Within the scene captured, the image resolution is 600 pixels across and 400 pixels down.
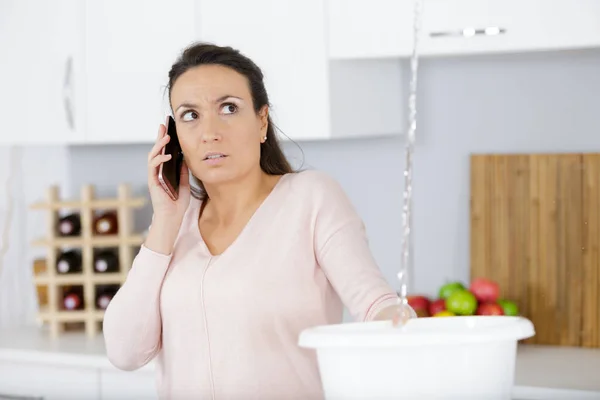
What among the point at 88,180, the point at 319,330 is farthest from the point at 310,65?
the point at 319,330

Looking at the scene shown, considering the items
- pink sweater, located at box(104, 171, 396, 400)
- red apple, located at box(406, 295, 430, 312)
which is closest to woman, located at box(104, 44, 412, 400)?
pink sweater, located at box(104, 171, 396, 400)

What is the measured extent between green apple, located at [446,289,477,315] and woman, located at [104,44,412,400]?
0.78 m

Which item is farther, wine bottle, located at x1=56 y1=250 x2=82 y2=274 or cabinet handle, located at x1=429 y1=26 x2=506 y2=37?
wine bottle, located at x1=56 y1=250 x2=82 y2=274

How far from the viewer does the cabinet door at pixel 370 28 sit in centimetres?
221

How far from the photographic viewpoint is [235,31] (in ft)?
7.80

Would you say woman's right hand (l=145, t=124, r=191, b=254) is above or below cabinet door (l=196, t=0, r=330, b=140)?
below

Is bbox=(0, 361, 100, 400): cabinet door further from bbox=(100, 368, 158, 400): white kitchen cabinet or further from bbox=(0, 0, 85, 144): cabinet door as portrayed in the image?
bbox=(0, 0, 85, 144): cabinet door

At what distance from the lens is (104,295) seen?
106 inches

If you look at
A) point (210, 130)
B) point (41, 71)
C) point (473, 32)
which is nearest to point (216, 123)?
point (210, 130)

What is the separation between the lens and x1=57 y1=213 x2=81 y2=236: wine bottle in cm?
273

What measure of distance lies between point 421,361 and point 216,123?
677 mm

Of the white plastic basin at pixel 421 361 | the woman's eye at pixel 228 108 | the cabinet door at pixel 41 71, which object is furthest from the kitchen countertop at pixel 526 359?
the white plastic basin at pixel 421 361

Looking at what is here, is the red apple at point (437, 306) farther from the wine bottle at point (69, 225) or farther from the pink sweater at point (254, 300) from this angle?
the wine bottle at point (69, 225)

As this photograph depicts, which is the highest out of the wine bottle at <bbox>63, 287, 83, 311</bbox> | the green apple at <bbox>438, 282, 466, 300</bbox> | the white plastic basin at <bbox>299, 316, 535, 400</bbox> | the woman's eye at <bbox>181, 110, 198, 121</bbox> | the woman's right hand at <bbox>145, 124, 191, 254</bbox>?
the woman's eye at <bbox>181, 110, 198, 121</bbox>
